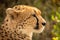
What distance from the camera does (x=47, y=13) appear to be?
10.3 m

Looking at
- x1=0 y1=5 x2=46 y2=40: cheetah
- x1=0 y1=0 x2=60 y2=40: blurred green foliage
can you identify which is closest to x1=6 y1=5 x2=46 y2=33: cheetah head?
x1=0 y1=5 x2=46 y2=40: cheetah

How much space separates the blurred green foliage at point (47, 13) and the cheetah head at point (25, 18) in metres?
1.76

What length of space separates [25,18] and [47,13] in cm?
482

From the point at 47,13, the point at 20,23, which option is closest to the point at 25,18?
the point at 20,23

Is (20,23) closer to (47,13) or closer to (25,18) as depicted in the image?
(25,18)

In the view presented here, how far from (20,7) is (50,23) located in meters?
5.14

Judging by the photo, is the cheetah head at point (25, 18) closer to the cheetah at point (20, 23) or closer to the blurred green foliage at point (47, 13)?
the cheetah at point (20, 23)

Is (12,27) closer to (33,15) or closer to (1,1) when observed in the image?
(33,15)

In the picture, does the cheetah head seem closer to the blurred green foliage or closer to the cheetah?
the cheetah

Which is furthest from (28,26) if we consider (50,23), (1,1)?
(50,23)

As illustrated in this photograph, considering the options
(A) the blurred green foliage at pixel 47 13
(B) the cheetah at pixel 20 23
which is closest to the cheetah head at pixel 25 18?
(B) the cheetah at pixel 20 23

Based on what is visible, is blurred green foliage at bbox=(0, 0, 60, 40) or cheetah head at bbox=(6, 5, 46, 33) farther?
blurred green foliage at bbox=(0, 0, 60, 40)

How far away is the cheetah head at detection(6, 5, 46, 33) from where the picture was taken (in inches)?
213

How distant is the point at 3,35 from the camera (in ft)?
17.4
